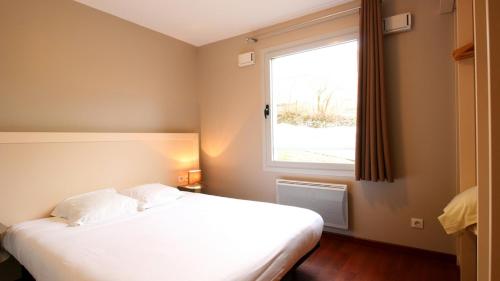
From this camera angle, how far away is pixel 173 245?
1557mm

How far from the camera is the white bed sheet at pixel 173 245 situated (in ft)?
4.14

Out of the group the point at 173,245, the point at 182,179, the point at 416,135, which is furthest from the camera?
the point at 182,179

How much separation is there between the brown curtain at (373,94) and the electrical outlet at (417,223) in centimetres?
45

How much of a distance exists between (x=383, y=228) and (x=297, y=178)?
1.04 metres

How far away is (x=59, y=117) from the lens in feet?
7.95

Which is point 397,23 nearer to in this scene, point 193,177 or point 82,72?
point 193,177

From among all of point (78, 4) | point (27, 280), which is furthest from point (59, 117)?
point (27, 280)

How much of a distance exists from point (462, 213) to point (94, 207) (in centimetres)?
266

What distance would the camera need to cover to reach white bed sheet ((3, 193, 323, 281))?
1.26m

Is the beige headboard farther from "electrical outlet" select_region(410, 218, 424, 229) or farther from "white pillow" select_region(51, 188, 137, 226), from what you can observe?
"electrical outlet" select_region(410, 218, 424, 229)

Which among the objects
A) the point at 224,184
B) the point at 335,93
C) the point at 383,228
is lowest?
the point at 383,228

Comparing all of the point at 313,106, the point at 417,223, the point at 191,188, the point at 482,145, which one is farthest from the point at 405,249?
the point at 191,188

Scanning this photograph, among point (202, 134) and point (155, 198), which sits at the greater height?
point (202, 134)

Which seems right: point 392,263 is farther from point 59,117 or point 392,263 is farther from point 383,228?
point 59,117
